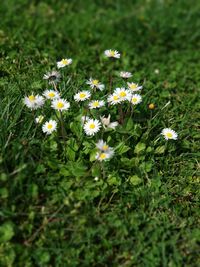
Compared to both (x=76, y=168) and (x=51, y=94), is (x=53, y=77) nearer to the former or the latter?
(x=51, y=94)

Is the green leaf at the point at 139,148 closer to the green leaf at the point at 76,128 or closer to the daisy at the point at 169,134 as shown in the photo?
the daisy at the point at 169,134

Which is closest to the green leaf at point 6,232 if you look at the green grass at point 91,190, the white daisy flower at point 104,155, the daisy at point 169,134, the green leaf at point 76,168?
the green grass at point 91,190

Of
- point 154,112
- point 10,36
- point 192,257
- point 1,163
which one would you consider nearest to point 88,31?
point 10,36

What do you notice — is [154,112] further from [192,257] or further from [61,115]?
[192,257]

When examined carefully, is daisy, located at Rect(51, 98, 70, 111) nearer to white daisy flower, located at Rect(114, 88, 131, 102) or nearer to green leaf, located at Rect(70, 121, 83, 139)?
Answer: green leaf, located at Rect(70, 121, 83, 139)

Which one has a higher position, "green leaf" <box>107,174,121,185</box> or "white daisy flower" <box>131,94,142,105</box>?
"white daisy flower" <box>131,94,142,105</box>

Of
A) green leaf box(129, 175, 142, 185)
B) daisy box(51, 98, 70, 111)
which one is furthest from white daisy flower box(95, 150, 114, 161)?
daisy box(51, 98, 70, 111)
